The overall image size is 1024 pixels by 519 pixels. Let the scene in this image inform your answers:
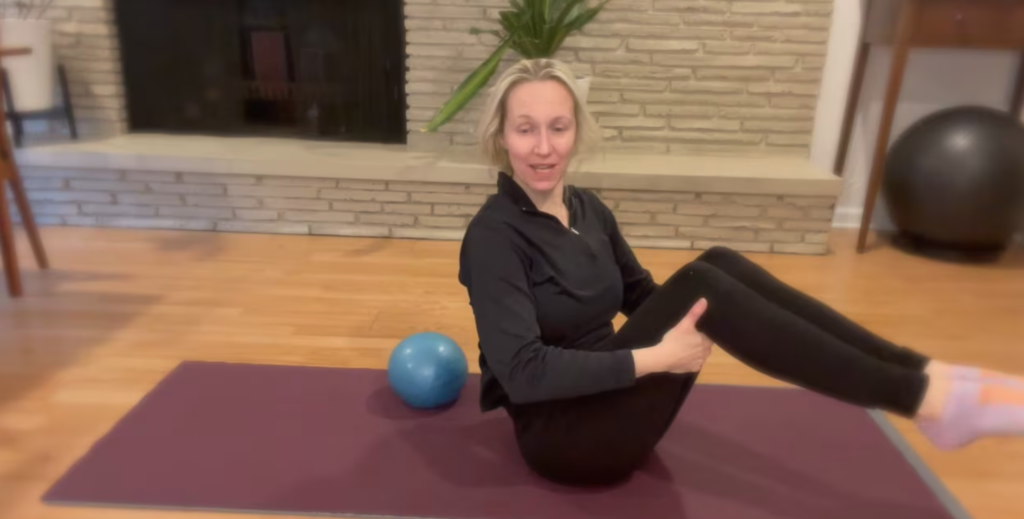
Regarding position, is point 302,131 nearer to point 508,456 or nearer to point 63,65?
point 63,65

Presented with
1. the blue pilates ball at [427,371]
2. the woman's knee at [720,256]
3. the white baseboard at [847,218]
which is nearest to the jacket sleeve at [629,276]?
the woman's knee at [720,256]

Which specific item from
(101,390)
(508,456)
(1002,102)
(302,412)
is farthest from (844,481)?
(1002,102)

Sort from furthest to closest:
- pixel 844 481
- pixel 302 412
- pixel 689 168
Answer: pixel 689 168 → pixel 302 412 → pixel 844 481

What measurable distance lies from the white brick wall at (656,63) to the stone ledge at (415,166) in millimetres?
139

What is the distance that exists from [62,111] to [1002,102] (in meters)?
3.88

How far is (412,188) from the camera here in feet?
9.90

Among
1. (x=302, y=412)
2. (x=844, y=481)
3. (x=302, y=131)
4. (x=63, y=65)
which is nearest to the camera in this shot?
(x=844, y=481)

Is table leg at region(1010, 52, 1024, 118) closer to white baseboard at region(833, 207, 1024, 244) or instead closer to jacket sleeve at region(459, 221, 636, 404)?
white baseboard at region(833, 207, 1024, 244)

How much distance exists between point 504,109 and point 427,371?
64 centimetres

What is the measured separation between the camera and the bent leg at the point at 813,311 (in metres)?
1.21

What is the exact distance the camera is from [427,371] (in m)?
1.69

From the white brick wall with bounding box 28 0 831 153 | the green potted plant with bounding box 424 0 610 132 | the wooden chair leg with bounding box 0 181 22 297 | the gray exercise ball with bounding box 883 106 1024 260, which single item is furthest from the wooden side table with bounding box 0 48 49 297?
the gray exercise ball with bounding box 883 106 1024 260

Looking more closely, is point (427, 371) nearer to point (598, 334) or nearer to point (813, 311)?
point (598, 334)

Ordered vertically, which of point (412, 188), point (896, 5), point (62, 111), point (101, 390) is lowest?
point (101, 390)
